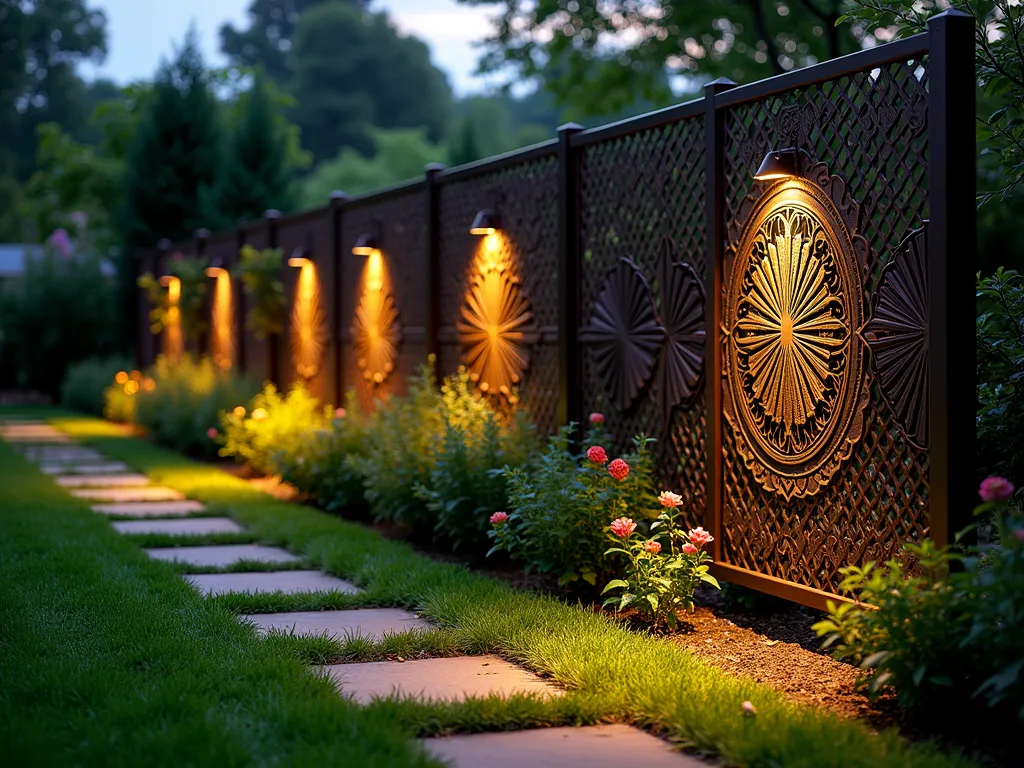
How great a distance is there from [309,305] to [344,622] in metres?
6.85

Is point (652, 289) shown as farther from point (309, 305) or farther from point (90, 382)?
point (90, 382)

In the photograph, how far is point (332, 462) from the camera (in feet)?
29.3

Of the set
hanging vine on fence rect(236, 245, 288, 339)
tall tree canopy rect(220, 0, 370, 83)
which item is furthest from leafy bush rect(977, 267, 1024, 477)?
tall tree canopy rect(220, 0, 370, 83)

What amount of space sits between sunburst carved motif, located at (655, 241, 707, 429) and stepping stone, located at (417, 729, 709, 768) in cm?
230

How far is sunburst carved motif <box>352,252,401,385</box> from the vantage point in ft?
31.9

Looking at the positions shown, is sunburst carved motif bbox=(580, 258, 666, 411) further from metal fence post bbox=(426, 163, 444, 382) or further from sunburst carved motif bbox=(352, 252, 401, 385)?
sunburst carved motif bbox=(352, 252, 401, 385)

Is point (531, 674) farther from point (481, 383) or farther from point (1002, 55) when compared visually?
point (481, 383)

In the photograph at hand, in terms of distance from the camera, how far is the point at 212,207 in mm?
20719

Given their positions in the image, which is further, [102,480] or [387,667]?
[102,480]

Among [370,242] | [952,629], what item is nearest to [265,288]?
[370,242]

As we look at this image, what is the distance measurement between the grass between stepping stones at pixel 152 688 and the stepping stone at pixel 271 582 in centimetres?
20

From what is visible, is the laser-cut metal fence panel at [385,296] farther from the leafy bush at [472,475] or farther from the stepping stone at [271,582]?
the stepping stone at [271,582]

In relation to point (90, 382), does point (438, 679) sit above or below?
below

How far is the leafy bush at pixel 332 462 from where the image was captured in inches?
339
